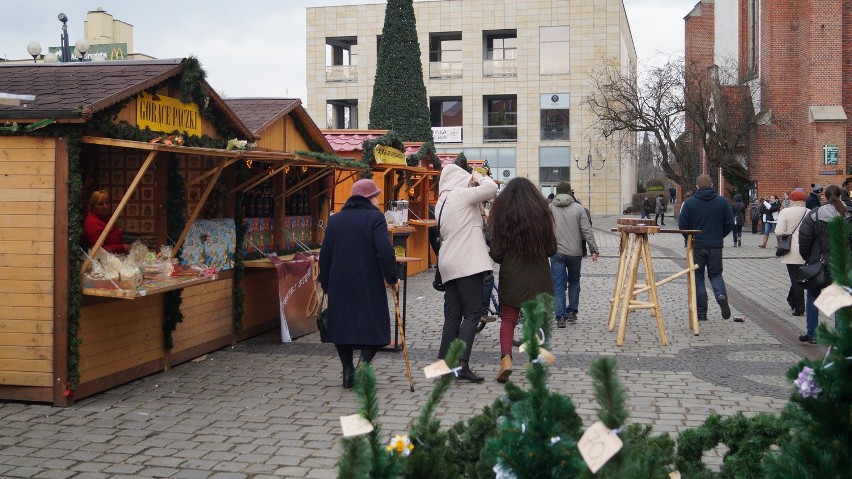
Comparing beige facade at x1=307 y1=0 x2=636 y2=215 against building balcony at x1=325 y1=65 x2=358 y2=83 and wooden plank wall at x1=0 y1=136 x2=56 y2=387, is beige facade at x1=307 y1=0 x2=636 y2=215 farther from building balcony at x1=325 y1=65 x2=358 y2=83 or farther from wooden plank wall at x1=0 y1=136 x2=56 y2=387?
wooden plank wall at x1=0 y1=136 x2=56 y2=387

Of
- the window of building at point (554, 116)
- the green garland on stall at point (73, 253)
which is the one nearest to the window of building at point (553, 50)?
the window of building at point (554, 116)

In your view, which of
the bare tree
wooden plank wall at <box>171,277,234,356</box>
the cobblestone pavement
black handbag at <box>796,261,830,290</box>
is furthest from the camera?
the bare tree

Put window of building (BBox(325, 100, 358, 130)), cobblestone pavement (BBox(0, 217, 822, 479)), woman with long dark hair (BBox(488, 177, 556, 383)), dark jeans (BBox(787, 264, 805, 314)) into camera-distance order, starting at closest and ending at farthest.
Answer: cobblestone pavement (BBox(0, 217, 822, 479)), woman with long dark hair (BBox(488, 177, 556, 383)), dark jeans (BBox(787, 264, 805, 314)), window of building (BBox(325, 100, 358, 130))

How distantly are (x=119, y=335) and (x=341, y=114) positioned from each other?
162ft

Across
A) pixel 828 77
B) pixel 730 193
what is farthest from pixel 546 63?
pixel 828 77

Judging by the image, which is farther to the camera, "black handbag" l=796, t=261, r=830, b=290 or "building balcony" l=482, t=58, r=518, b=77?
"building balcony" l=482, t=58, r=518, b=77

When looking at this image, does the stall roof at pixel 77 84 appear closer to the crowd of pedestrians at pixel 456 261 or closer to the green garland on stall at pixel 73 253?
the green garland on stall at pixel 73 253

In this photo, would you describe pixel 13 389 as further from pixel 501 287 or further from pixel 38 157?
pixel 501 287

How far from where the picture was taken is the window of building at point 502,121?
52312mm

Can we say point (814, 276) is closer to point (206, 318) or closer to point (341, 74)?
point (206, 318)

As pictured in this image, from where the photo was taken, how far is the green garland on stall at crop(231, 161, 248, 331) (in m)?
9.95

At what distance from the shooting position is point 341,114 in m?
56.2

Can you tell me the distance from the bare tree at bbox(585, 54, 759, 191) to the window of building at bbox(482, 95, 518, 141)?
11982mm

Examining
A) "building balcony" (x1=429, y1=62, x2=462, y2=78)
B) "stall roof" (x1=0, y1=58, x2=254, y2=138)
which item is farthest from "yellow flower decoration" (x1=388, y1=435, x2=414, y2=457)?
"building balcony" (x1=429, y1=62, x2=462, y2=78)
